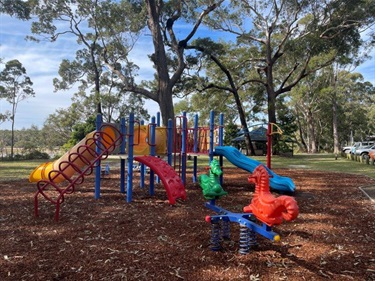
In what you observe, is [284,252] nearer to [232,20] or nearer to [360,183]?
[360,183]

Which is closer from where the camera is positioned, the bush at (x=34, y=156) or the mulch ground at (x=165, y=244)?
the mulch ground at (x=165, y=244)

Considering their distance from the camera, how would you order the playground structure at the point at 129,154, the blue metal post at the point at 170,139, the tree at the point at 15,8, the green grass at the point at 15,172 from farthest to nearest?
the tree at the point at 15,8, the green grass at the point at 15,172, the blue metal post at the point at 170,139, the playground structure at the point at 129,154

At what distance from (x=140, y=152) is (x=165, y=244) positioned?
14.8ft

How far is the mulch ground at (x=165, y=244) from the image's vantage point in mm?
3201

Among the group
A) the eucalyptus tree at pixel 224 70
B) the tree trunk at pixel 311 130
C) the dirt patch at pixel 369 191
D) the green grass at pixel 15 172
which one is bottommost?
the dirt patch at pixel 369 191

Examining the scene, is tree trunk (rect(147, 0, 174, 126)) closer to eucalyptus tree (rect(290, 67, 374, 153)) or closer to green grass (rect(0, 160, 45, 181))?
green grass (rect(0, 160, 45, 181))

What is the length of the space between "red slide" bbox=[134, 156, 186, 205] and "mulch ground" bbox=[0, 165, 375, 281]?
0.21 meters

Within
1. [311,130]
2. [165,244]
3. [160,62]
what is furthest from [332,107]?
[165,244]

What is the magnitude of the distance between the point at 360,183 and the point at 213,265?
821 centimetres

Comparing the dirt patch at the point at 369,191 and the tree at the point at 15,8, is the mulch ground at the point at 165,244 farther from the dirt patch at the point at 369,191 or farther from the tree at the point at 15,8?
the tree at the point at 15,8

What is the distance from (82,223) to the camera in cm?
504

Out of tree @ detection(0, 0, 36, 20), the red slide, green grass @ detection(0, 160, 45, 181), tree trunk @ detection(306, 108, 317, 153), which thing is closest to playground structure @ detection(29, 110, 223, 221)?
the red slide

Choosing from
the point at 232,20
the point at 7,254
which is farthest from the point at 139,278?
the point at 232,20

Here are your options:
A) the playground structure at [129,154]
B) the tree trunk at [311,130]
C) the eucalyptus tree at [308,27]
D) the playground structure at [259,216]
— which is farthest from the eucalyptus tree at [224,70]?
the playground structure at [259,216]
